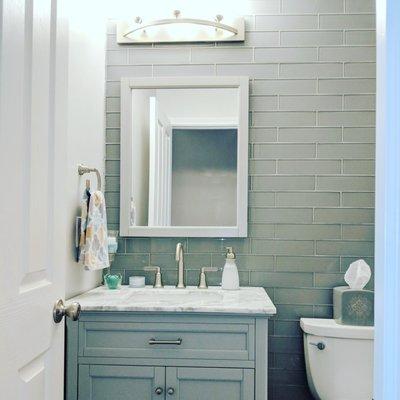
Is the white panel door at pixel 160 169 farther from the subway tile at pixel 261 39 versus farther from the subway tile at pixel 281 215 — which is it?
the subway tile at pixel 261 39

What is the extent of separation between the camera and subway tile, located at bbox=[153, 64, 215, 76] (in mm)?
2406

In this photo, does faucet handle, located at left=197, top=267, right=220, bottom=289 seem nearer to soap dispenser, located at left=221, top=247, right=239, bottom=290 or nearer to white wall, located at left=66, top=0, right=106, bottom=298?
soap dispenser, located at left=221, top=247, right=239, bottom=290

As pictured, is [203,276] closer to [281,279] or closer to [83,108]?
[281,279]

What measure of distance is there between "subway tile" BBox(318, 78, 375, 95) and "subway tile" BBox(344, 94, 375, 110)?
24mm

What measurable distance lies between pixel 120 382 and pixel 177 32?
1638 mm

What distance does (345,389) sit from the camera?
6.73 ft

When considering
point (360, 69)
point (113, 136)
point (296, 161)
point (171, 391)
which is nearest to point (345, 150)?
point (296, 161)

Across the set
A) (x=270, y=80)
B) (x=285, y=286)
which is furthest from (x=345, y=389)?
(x=270, y=80)

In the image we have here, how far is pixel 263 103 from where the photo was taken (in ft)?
7.83

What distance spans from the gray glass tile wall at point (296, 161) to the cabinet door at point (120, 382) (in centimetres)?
62

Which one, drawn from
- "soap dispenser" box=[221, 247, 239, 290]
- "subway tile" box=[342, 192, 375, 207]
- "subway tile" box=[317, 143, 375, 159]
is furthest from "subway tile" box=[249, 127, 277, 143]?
"soap dispenser" box=[221, 247, 239, 290]

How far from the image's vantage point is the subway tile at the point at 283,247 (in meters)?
2.35

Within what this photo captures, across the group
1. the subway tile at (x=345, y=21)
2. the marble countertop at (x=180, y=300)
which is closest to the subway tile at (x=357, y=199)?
the marble countertop at (x=180, y=300)

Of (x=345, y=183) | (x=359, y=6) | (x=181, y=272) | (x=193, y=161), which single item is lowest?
(x=181, y=272)
